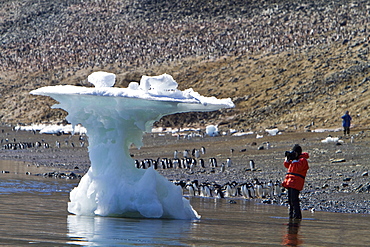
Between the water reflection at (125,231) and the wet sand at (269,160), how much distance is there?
495 cm

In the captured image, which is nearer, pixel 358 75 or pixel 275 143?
pixel 275 143

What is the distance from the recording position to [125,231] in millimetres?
8742

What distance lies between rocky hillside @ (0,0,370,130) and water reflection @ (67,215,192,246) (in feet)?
84.7

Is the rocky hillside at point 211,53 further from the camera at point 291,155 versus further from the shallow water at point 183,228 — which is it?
the camera at point 291,155

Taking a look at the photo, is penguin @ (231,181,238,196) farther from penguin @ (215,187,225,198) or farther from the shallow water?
the shallow water

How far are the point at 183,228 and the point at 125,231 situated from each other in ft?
3.25

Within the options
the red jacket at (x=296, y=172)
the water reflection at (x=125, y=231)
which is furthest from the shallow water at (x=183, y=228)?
the red jacket at (x=296, y=172)

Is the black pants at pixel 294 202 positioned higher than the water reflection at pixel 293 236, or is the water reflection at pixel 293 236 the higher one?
the black pants at pixel 294 202

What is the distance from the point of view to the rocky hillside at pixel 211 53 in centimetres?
4475

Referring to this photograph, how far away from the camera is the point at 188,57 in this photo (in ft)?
211

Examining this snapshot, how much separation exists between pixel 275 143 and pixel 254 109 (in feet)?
55.5

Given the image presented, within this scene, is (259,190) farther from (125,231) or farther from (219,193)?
(125,231)

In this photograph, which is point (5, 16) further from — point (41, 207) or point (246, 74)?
point (41, 207)

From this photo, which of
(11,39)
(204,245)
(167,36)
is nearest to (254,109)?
(167,36)
